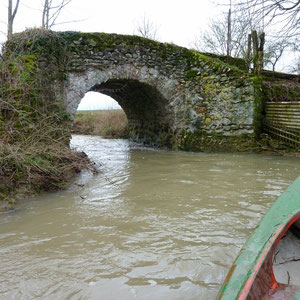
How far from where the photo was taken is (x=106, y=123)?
1431 centimetres

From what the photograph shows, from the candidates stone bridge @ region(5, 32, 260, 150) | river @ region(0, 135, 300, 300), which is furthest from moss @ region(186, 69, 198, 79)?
river @ region(0, 135, 300, 300)

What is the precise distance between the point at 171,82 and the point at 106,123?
6.65 meters

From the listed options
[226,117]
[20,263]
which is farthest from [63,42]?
[20,263]

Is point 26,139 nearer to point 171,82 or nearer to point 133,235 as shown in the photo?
point 133,235

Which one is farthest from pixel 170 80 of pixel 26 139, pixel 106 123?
pixel 106 123

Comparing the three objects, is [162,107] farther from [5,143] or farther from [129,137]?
Result: [5,143]

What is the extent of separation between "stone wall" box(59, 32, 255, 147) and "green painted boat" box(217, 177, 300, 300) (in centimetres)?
598

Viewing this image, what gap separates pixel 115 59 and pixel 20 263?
5.93 m

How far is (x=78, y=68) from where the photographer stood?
701 centimetres

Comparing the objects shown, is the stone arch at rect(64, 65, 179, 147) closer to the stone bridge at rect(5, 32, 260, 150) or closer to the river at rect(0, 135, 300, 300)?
the stone bridge at rect(5, 32, 260, 150)

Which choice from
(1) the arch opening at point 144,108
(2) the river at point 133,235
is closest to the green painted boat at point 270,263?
(2) the river at point 133,235

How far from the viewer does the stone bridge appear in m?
7.03

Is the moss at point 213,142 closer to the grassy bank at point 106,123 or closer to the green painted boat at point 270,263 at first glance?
the grassy bank at point 106,123

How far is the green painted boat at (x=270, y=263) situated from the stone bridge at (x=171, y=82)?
5974mm
